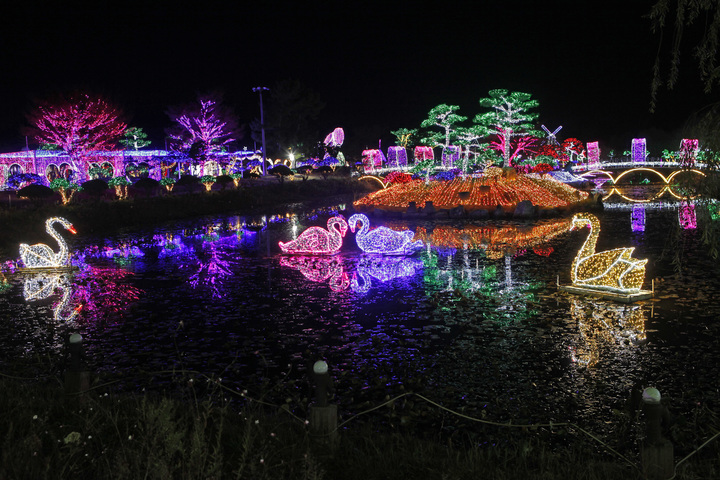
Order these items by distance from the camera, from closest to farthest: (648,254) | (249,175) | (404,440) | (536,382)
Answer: (404,440), (536,382), (648,254), (249,175)

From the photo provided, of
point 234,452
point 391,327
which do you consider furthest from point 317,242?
point 234,452

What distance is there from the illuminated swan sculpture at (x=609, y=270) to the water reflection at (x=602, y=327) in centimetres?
52

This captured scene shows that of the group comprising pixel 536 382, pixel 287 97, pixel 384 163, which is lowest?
pixel 536 382

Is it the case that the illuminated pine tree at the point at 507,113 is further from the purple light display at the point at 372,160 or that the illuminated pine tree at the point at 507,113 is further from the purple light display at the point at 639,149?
the purple light display at the point at 639,149

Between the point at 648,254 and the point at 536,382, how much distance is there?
10.4 meters

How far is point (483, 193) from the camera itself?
28359 millimetres

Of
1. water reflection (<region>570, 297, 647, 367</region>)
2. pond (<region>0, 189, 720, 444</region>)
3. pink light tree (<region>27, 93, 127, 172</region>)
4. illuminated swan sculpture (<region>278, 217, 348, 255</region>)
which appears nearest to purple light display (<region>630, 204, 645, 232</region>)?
pond (<region>0, 189, 720, 444</region>)

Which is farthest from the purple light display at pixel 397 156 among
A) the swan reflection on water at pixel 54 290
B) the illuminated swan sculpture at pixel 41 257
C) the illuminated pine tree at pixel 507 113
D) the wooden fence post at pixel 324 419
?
the wooden fence post at pixel 324 419

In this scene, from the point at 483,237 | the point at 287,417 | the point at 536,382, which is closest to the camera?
the point at 287,417

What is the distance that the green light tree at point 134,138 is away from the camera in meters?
57.2

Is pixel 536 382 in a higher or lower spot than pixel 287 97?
lower

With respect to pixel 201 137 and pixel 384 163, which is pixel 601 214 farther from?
pixel 384 163

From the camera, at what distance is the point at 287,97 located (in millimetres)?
68312

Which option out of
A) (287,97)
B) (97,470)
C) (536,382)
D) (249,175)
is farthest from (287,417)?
(287,97)
